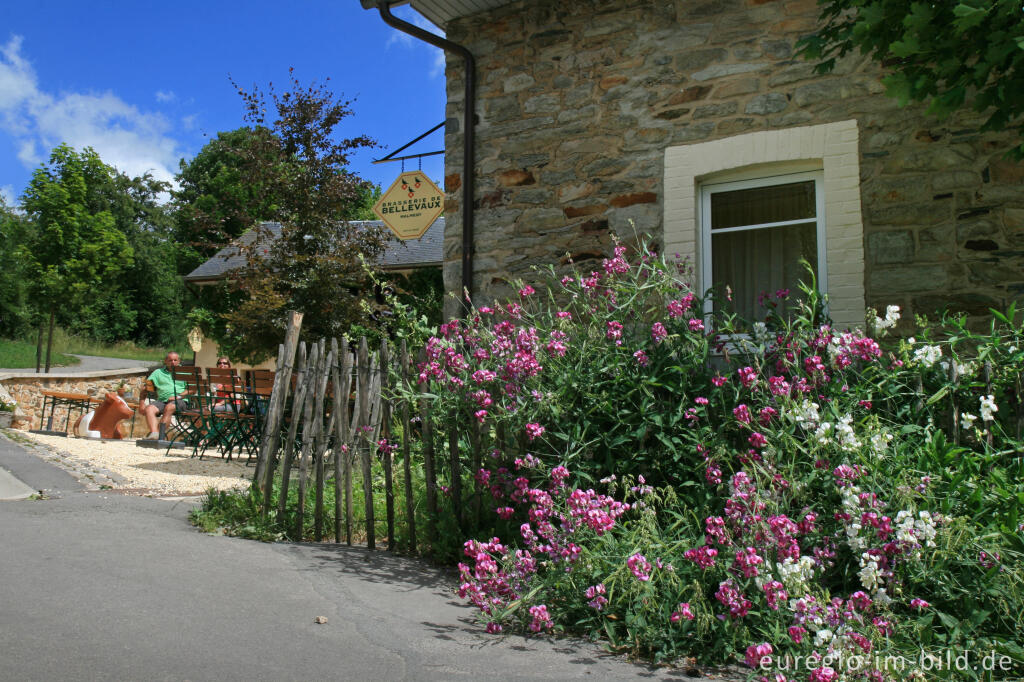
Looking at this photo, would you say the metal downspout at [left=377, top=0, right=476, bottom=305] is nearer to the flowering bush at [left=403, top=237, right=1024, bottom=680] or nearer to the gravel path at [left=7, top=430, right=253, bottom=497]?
the flowering bush at [left=403, top=237, right=1024, bottom=680]

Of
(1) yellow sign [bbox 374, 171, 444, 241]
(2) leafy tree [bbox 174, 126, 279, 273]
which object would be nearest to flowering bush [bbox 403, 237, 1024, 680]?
(1) yellow sign [bbox 374, 171, 444, 241]

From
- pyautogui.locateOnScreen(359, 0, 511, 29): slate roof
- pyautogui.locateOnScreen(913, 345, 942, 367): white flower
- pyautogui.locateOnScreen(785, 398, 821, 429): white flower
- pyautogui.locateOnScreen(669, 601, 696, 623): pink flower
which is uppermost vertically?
pyautogui.locateOnScreen(359, 0, 511, 29): slate roof

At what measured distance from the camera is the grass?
935 inches

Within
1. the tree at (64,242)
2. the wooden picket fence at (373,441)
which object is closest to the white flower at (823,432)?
the wooden picket fence at (373,441)

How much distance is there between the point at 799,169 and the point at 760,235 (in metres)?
0.48

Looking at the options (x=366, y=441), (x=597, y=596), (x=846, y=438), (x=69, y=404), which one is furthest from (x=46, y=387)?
(x=846, y=438)

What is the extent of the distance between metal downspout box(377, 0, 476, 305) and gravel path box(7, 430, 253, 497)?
7.88 feet

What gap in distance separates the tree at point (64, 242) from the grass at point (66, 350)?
3937mm

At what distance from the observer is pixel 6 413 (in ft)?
40.3

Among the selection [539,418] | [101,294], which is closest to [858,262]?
[539,418]

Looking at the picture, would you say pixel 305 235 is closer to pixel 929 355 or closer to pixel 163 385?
pixel 163 385

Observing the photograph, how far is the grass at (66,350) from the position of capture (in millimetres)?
23750

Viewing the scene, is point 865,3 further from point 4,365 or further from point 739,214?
point 4,365

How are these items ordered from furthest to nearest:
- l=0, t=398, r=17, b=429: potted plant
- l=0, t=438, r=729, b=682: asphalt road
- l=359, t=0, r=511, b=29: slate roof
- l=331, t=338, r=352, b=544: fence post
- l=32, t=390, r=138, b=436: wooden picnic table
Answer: l=32, t=390, r=138, b=436: wooden picnic table
l=0, t=398, r=17, b=429: potted plant
l=359, t=0, r=511, b=29: slate roof
l=331, t=338, r=352, b=544: fence post
l=0, t=438, r=729, b=682: asphalt road
